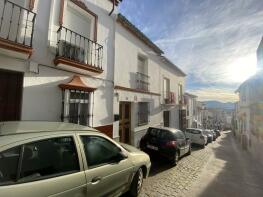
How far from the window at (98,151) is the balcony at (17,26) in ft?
9.60

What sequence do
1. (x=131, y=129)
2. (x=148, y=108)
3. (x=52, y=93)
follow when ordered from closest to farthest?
(x=52, y=93)
(x=131, y=129)
(x=148, y=108)

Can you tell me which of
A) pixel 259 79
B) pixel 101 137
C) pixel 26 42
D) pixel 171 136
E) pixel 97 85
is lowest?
pixel 171 136

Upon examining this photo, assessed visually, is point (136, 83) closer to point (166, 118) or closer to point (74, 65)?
point (74, 65)

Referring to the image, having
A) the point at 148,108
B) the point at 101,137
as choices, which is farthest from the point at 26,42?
the point at 148,108

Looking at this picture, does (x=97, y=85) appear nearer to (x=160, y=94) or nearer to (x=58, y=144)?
(x=58, y=144)

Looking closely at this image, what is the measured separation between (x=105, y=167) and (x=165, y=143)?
481cm

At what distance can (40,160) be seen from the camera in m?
2.34

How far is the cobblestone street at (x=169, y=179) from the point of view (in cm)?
488

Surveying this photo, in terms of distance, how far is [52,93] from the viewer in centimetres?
556

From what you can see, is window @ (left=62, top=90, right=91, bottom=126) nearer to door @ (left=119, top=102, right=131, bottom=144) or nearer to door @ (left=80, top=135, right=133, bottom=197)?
door @ (left=119, top=102, right=131, bottom=144)

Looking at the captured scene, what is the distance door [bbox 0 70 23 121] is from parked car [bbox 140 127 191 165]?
16.4 feet

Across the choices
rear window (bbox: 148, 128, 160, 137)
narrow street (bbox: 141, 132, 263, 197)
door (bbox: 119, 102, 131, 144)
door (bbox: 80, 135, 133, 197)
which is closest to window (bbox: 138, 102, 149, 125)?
door (bbox: 119, 102, 131, 144)

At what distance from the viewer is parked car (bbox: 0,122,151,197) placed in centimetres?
204

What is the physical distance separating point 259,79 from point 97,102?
15077 mm
